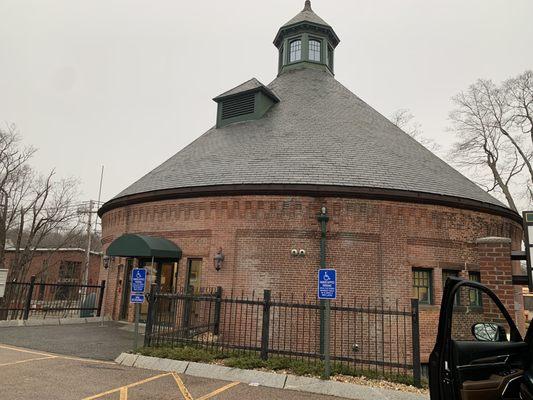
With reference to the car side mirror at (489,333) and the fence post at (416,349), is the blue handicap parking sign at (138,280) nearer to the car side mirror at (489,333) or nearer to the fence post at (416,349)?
the fence post at (416,349)

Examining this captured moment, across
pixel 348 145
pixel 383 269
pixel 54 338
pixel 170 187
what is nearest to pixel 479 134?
pixel 348 145

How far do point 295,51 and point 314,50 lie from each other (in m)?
1.14

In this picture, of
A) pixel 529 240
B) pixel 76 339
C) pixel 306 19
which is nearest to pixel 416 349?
pixel 529 240

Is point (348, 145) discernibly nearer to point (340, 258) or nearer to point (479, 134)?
point (340, 258)

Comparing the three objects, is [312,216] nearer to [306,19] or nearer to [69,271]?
[306,19]

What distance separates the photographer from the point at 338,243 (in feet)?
40.0

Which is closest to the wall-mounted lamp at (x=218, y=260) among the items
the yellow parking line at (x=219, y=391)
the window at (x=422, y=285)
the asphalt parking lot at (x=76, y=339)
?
the asphalt parking lot at (x=76, y=339)

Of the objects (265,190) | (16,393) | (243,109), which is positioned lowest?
(16,393)

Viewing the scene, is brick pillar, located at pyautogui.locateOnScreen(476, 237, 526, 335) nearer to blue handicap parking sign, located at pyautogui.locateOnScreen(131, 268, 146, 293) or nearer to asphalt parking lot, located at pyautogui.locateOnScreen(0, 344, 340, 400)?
asphalt parking lot, located at pyautogui.locateOnScreen(0, 344, 340, 400)

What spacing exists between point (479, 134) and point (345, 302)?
1132 inches

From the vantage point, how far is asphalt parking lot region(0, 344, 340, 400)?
21.0 feet

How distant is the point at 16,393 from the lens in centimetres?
625

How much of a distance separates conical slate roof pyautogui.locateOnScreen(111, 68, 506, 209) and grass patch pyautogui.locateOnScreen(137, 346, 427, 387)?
18.3 ft

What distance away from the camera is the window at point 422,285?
12.6 metres
